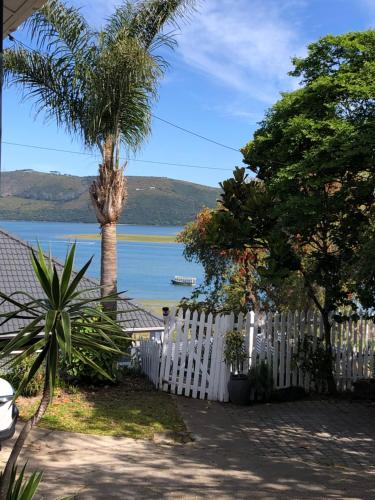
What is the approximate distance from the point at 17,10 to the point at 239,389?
22.8ft

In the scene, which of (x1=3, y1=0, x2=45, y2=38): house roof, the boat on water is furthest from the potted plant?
the boat on water

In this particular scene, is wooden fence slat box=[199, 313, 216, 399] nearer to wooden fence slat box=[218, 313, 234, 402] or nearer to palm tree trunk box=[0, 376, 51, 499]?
wooden fence slat box=[218, 313, 234, 402]

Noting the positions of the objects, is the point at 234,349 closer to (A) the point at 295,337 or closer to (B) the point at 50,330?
(A) the point at 295,337

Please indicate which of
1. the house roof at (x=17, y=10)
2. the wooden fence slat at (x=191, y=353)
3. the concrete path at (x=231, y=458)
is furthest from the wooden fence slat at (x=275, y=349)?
the house roof at (x=17, y=10)

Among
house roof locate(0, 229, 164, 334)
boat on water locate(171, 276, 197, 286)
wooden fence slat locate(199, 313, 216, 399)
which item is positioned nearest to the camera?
wooden fence slat locate(199, 313, 216, 399)

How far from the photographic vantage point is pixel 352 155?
812 cm

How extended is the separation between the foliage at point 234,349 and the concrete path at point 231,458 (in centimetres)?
85

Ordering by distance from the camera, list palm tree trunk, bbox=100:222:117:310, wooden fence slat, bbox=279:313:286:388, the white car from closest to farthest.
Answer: the white car < wooden fence slat, bbox=279:313:286:388 < palm tree trunk, bbox=100:222:117:310

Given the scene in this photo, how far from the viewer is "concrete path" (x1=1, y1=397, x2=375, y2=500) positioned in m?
5.30

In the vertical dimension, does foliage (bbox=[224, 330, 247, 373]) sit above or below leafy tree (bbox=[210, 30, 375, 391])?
below

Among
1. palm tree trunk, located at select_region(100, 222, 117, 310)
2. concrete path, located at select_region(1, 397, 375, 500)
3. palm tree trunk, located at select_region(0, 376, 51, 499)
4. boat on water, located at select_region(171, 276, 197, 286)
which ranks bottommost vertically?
boat on water, located at select_region(171, 276, 197, 286)

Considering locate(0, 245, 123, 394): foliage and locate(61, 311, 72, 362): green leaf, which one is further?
locate(0, 245, 123, 394): foliage

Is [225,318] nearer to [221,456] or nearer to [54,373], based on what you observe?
[221,456]

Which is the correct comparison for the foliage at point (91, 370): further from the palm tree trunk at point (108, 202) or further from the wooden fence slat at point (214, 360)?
the palm tree trunk at point (108, 202)
